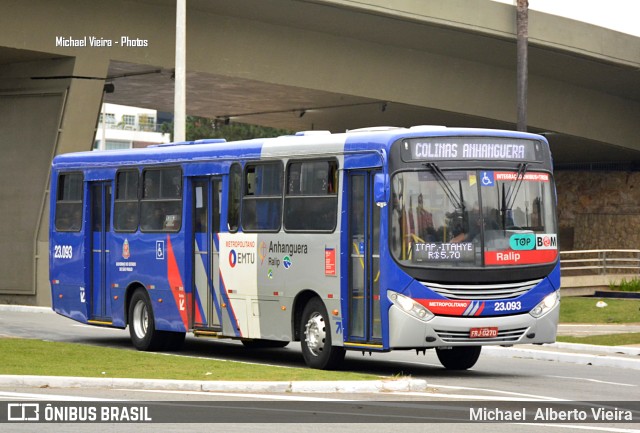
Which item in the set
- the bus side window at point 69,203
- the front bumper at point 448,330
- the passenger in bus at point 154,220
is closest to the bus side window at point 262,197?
the passenger in bus at point 154,220

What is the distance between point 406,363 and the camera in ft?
67.4

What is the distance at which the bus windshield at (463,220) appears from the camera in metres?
17.3

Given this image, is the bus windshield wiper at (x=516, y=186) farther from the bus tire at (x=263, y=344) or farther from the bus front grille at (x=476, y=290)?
the bus tire at (x=263, y=344)

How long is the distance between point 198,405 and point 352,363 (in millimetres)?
6605

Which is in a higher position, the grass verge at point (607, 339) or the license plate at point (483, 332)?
the license plate at point (483, 332)

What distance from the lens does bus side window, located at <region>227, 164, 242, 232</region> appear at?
20.3 m

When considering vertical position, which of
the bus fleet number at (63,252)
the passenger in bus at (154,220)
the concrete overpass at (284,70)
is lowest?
the bus fleet number at (63,252)

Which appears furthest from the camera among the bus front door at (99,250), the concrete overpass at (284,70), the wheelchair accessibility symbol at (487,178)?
the concrete overpass at (284,70)

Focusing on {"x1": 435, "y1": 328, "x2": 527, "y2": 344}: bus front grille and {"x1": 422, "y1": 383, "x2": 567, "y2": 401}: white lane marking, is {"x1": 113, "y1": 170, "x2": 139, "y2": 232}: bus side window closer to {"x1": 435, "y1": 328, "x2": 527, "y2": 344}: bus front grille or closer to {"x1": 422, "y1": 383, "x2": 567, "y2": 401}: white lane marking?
{"x1": 435, "y1": 328, "x2": 527, "y2": 344}: bus front grille

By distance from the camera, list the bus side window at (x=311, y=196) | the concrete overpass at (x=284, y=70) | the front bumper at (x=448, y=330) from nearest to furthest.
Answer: the front bumper at (x=448, y=330), the bus side window at (x=311, y=196), the concrete overpass at (x=284, y=70)

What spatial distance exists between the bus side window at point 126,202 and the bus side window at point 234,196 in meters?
2.88

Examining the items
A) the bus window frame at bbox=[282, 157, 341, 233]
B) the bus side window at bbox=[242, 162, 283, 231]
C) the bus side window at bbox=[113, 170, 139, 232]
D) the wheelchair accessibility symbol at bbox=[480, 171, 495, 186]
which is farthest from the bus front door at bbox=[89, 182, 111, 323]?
the wheelchair accessibility symbol at bbox=[480, 171, 495, 186]

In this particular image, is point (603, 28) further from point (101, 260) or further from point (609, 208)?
point (101, 260)

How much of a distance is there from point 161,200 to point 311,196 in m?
4.21
